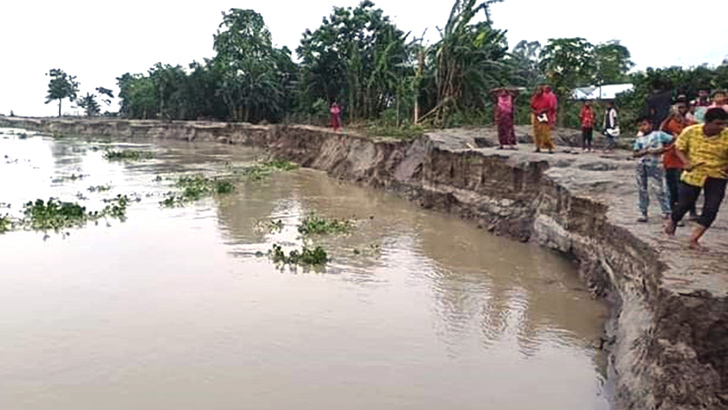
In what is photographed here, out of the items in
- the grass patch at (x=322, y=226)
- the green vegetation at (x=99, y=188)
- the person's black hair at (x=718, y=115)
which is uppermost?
the person's black hair at (x=718, y=115)

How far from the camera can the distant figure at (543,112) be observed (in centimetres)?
1460

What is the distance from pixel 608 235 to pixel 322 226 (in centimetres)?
684

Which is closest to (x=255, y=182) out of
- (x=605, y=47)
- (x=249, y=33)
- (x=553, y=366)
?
(x=553, y=366)

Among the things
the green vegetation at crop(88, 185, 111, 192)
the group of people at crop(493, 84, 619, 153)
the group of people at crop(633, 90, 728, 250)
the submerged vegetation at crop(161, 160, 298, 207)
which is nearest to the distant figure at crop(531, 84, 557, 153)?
the group of people at crop(493, 84, 619, 153)

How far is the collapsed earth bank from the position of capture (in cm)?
488

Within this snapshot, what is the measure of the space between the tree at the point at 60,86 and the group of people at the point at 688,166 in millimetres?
86779

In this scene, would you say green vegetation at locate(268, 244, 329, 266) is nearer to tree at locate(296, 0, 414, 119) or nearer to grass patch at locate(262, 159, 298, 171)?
grass patch at locate(262, 159, 298, 171)

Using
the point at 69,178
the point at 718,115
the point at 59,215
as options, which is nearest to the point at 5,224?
the point at 59,215

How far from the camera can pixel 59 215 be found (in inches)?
591

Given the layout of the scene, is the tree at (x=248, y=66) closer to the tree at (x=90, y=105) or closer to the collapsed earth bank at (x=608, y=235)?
the collapsed earth bank at (x=608, y=235)

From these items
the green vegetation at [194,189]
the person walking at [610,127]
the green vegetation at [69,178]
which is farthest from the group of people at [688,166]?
the green vegetation at [69,178]

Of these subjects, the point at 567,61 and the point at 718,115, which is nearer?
the point at 718,115

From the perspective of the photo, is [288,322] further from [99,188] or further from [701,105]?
[99,188]

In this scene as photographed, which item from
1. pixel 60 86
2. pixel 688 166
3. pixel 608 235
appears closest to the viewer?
pixel 688 166
